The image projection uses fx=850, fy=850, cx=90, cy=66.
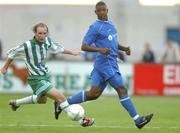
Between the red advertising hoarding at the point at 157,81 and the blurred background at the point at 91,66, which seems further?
the red advertising hoarding at the point at 157,81

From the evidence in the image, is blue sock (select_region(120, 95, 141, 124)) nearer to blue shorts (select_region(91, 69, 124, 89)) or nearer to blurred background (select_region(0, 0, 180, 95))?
blue shorts (select_region(91, 69, 124, 89))

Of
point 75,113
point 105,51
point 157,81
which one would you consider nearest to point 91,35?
point 105,51

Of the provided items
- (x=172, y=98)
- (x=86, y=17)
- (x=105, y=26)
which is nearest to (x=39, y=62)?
(x=105, y=26)

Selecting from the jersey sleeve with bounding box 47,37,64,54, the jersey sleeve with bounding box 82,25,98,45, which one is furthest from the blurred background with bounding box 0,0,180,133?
the jersey sleeve with bounding box 82,25,98,45

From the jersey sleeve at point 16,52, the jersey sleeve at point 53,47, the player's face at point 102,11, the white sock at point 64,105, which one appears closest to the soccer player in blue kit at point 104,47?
the player's face at point 102,11

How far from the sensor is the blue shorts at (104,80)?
1562 cm

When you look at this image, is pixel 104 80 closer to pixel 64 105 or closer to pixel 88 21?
pixel 64 105

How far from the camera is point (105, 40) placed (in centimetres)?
1572

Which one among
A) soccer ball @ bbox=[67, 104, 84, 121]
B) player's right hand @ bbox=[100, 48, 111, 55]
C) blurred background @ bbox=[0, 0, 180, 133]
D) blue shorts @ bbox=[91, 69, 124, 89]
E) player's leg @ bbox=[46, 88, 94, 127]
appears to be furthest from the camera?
blurred background @ bbox=[0, 0, 180, 133]

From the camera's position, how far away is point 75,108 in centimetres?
1492

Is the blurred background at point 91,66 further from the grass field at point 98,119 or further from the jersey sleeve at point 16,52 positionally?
the jersey sleeve at point 16,52

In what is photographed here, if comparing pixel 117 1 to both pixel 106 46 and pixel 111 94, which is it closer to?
pixel 111 94

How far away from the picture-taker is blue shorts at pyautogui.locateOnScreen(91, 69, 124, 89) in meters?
15.6

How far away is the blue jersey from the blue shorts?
0.08 m
